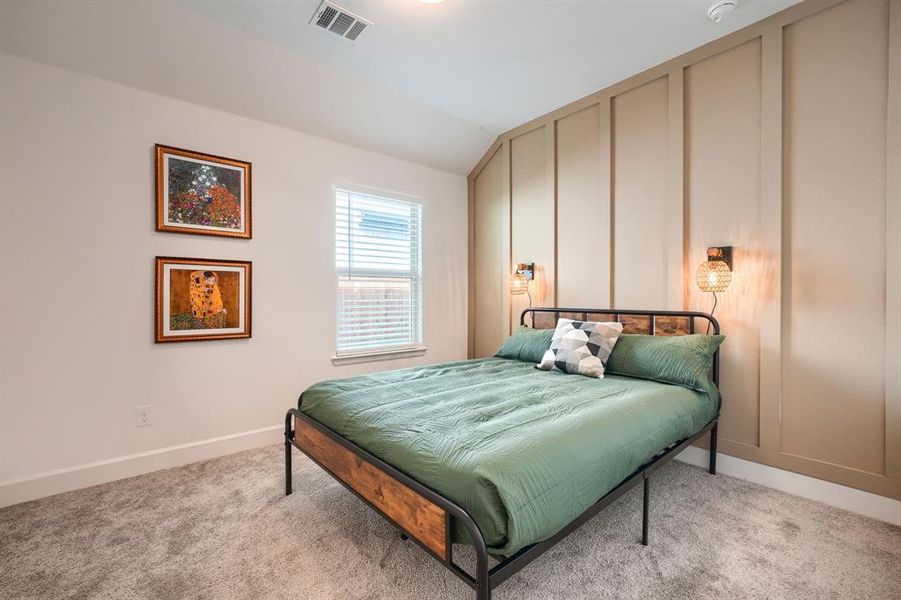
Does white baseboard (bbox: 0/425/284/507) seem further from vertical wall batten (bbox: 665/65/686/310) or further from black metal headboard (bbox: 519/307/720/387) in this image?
vertical wall batten (bbox: 665/65/686/310)

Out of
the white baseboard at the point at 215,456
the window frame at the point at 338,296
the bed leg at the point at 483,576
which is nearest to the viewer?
the bed leg at the point at 483,576

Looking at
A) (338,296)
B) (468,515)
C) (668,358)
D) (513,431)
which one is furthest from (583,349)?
(338,296)

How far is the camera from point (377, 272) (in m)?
3.79

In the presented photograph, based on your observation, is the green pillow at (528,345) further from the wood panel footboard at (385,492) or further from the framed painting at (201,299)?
the framed painting at (201,299)

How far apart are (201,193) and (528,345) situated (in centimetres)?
272

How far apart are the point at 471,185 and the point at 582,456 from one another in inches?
142

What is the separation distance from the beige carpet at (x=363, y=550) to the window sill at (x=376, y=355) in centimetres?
129

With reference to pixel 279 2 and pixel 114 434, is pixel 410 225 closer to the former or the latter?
pixel 279 2

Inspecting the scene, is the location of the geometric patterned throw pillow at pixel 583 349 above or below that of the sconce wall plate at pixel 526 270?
below

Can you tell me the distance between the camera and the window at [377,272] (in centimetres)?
360

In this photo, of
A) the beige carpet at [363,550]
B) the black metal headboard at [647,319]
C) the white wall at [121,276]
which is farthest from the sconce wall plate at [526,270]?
the beige carpet at [363,550]

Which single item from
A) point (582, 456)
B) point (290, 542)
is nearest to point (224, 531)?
point (290, 542)

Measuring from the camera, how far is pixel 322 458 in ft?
6.72

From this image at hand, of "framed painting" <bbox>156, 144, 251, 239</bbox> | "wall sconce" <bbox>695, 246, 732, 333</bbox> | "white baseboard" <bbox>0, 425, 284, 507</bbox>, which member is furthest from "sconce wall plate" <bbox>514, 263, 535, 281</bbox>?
"white baseboard" <bbox>0, 425, 284, 507</bbox>
